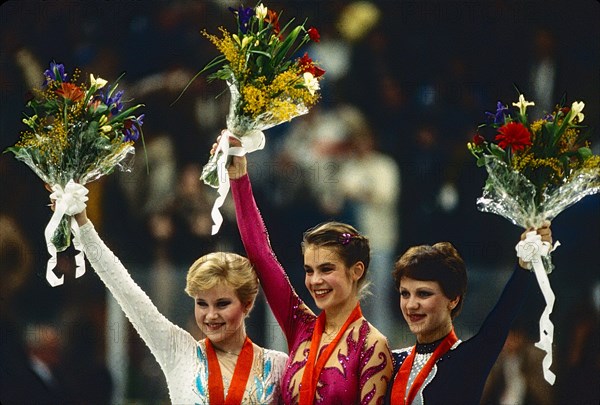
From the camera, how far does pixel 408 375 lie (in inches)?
160

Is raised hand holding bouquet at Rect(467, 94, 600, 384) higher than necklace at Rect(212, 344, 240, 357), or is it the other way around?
raised hand holding bouquet at Rect(467, 94, 600, 384)

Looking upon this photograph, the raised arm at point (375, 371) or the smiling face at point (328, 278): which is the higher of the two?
the smiling face at point (328, 278)

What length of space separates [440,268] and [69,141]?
1.46 meters

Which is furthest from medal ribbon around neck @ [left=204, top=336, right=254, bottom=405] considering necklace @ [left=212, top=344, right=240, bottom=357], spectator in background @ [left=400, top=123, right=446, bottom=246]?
spectator in background @ [left=400, top=123, right=446, bottom=246]

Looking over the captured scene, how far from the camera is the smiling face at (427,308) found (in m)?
4.09

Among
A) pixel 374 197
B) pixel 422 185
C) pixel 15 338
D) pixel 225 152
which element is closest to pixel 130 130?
pixel 225 152

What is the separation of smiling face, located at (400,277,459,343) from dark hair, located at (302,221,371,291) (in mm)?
193

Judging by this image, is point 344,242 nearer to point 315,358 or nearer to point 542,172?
point 315,358

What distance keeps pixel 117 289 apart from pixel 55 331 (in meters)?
1.89

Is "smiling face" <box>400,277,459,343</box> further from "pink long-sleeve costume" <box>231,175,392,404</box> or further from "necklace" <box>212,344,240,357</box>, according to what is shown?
"necklace" <box>212,344,240,357</box>

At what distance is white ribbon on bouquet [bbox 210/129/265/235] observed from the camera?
13.8 feet

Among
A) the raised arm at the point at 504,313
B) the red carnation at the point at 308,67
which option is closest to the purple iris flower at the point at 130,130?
the red carnation at the point at 308,67

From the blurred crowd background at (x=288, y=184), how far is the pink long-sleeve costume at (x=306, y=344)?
1.14m

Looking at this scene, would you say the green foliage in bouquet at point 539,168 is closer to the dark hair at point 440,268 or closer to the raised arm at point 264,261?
the dark hair at point 440,268
